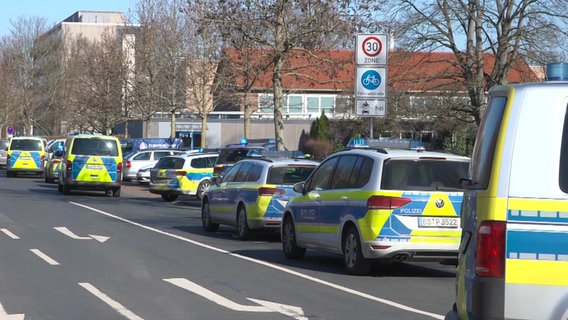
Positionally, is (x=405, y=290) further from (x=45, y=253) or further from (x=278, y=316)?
(x=45, y=253)

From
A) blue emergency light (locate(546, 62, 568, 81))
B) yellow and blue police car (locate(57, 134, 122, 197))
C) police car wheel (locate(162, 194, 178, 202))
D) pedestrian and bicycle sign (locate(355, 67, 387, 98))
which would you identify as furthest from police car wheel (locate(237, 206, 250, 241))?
yellow and blue police car (locate(57, 134, 122, 197))

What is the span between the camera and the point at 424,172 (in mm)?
12852

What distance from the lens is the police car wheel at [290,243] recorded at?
15.1 m

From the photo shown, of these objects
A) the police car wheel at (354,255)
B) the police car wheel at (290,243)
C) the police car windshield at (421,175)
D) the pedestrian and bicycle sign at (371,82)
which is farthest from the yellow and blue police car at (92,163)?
the police car windshield at (421,175)

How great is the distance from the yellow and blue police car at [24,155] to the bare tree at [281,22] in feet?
75.0

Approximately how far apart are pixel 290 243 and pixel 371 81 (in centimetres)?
401

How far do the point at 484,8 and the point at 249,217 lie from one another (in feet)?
44.2

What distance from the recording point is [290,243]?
50.0 ft

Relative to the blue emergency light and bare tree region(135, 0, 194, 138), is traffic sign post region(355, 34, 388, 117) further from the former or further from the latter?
bare tree region(135, 0, 194, 138)

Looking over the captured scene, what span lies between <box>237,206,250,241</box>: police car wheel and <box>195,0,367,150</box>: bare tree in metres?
8.09

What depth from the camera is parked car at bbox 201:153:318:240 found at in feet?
58.5

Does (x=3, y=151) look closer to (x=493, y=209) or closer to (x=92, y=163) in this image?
(x=92, y=163)

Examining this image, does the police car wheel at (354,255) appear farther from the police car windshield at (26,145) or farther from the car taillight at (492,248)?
the police car windshield at (26,145)

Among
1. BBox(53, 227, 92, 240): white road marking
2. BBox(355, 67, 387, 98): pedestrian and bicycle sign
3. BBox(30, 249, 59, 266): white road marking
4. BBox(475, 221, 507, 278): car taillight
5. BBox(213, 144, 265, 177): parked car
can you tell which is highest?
BBox(355, 67, 387, 98): pedestrian and bicycle sign
